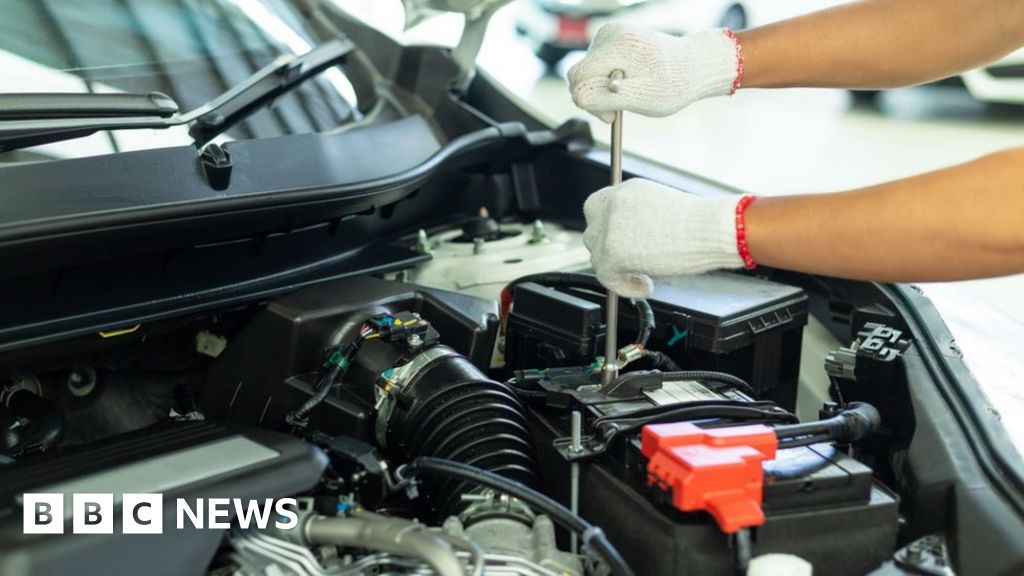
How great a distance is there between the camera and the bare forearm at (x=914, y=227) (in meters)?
1.02

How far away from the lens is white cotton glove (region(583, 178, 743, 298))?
3.75 feet

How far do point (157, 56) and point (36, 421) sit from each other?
590 mm

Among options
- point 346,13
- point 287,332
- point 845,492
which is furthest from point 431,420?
point 346,13

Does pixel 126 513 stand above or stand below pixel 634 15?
below

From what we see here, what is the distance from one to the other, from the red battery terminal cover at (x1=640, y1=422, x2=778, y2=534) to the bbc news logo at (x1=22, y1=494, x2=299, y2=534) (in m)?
0.40

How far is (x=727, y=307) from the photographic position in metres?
1.50

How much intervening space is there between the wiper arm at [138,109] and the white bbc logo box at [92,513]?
515mm

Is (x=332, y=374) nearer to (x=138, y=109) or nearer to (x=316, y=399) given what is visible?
(x=316, y=399)

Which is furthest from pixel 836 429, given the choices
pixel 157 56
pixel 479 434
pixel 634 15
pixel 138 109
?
pixel 634 15

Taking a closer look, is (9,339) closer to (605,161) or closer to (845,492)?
(845,492)

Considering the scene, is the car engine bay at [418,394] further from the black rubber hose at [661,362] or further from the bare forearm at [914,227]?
the bare forearm at [914,227]

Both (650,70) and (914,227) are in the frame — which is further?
(650,70)

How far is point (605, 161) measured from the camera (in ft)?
6.39

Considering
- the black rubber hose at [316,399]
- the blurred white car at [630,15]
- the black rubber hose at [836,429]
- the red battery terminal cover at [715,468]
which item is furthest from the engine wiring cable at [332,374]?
the blurred white car at [630,15]
